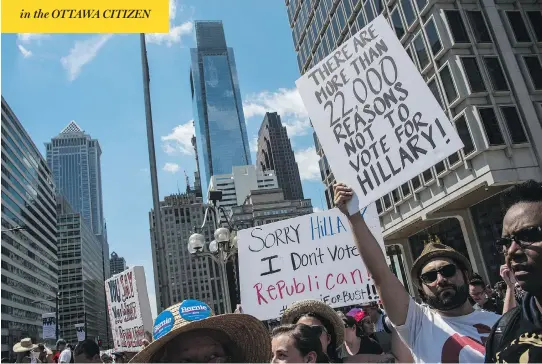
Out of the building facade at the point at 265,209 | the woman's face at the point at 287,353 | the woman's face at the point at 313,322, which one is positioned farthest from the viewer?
the building facade at the point at 265,209

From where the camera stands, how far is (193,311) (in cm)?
254

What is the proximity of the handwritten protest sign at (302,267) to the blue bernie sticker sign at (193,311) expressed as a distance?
4.29 metres

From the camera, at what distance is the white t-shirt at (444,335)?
290cm

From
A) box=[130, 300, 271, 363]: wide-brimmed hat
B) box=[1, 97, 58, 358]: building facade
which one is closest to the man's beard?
box=[130, 300, 271, 363]: wide-brimmed hat

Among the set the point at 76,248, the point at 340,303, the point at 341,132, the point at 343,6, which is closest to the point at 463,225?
the point at 343,6

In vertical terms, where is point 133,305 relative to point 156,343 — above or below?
above

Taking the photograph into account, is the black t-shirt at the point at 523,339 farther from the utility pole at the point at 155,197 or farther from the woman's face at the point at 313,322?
the utility pole at the point at 155,197

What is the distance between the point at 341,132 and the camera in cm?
461

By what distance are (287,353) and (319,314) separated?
1159mm

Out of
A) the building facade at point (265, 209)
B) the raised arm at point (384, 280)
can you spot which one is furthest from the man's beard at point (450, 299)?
the building facade at point (265, 209)

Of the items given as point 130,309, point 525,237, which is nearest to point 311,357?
point 525,237

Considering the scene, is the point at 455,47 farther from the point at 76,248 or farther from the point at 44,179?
the point at 76,248

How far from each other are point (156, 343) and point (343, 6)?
3573 centimetres

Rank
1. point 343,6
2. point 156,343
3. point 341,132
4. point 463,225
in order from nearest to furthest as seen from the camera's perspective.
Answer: point 156,343 → point 341,132 → point 463,225 → point 343,6
